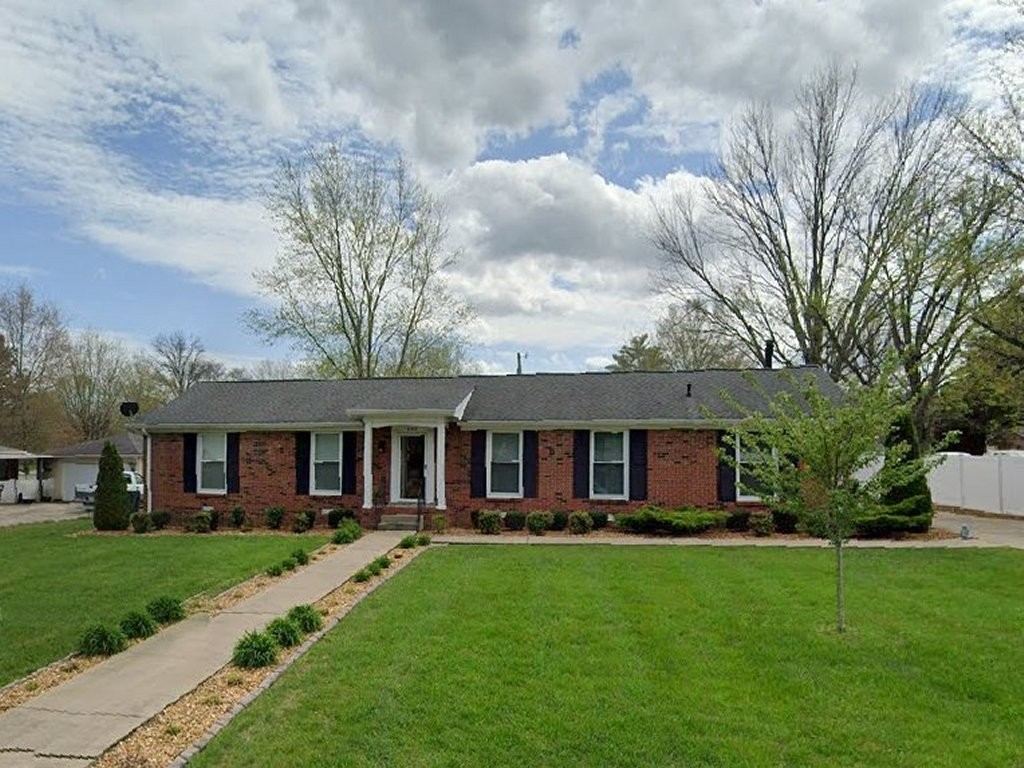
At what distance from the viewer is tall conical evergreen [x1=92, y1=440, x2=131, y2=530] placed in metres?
17.3

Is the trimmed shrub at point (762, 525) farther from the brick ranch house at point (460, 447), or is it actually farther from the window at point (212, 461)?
the window at point (212, 461)

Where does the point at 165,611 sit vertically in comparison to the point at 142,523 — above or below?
above

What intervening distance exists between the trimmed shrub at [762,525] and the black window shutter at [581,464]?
3.57m

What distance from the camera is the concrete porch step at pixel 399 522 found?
1645cm

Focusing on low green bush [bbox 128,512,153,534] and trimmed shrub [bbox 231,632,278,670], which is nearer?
trimmed shrub [bbox 231,632,278,670]

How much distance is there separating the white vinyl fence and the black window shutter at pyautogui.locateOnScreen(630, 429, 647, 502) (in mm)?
10568

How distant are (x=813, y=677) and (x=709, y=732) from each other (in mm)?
1647

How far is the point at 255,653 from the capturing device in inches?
250

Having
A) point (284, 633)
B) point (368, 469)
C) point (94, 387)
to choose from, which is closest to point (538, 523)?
point (368, 469)

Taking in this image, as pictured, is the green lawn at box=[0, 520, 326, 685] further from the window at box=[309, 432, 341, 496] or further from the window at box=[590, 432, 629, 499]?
the window at box=[590, 432, 629, 499]

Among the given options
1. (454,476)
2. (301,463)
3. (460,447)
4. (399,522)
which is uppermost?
(460,447)

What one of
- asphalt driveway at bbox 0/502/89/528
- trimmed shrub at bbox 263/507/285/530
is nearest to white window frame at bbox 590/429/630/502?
trimmed shrub at bbox 263/507/285/530

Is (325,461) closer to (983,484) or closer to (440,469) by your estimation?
(440,469)

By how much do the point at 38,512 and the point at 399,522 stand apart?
705 inches
